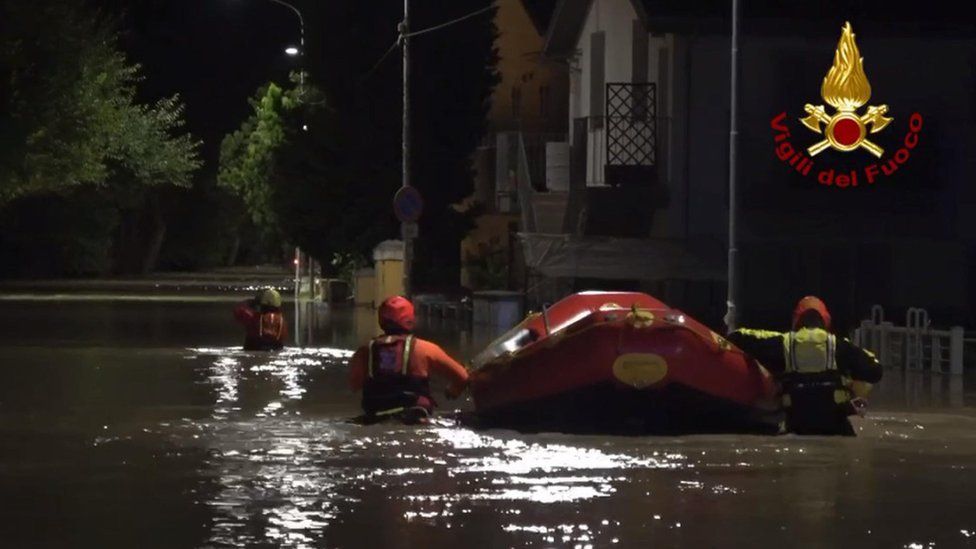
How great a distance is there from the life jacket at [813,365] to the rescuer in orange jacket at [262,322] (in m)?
12.3

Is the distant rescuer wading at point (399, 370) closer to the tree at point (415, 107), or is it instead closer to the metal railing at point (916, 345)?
the metal railing at point (916, 345)

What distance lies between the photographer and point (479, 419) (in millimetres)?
17938

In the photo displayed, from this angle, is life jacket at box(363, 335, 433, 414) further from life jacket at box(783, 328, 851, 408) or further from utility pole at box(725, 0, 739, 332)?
utility pole at box(725, 0, 739, 332)

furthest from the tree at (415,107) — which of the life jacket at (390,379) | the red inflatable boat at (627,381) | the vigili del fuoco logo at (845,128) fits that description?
the life jacket at (390,379)

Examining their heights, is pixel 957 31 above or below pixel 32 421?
above

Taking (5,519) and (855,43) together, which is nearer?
(5,519)

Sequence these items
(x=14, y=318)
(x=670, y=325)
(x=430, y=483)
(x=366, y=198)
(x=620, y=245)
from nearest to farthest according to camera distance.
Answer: (x=430, y=483) < (x=670, y=325) < (x=620, y=245) < (x=14, y=318) < (x=366, y=198)

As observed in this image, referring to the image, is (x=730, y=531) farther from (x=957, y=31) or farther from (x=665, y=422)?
(x=957, y=31)

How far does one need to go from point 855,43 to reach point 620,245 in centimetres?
584

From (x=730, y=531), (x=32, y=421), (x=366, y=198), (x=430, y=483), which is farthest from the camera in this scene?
(x=366, y=198)

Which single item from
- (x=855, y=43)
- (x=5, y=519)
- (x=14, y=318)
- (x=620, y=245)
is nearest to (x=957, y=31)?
(x=855, y=43)

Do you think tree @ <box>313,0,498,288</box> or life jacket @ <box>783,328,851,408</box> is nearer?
life jacket @ <box>783,328,851,408</box>

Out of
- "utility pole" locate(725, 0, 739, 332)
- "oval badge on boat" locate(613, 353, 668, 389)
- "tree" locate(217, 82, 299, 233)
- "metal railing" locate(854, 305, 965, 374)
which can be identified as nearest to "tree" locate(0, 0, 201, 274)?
"tree" locate(217, 82, 299, 233)

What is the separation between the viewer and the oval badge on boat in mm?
16750
